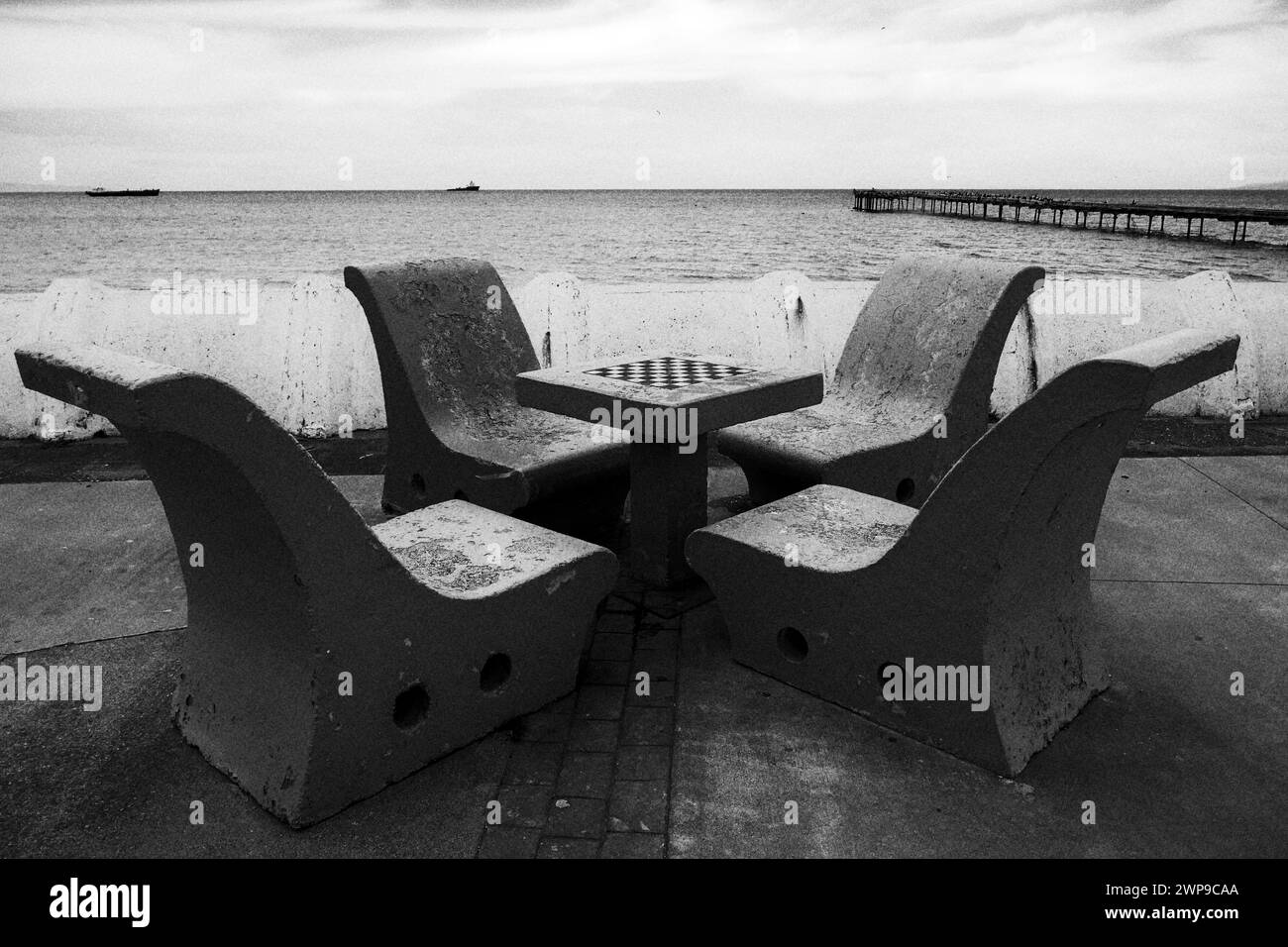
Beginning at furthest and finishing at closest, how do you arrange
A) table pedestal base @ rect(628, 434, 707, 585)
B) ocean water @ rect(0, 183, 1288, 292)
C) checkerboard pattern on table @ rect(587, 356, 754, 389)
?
ocean water @ rect(0, 183, 1288, 292) → checkerboard pattern on table @ rect(587, 356, 754, 389) → table pedestal base @ rect(628, 434, 707, 585)

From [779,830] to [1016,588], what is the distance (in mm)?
967

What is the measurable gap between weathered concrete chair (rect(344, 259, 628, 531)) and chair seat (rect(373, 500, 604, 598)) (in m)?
0.66

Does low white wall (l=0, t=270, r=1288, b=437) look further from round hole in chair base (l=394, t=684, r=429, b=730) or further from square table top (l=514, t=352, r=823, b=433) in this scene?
round hole in chair base (l=394, t=684, r=429, b=730)

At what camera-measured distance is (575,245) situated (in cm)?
4525

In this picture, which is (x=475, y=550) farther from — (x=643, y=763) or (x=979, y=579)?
(x=979, y=579)

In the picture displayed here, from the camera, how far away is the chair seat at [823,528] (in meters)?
3.35

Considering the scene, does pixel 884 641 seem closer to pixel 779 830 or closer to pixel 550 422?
pixel 779 830

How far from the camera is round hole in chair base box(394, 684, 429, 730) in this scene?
293 cm

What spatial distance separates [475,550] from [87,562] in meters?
2.21

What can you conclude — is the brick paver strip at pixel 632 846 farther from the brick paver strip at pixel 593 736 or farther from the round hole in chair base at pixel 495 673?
the round hole in chair base at pixel 495 673

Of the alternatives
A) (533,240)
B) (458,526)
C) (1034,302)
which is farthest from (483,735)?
(533,240)

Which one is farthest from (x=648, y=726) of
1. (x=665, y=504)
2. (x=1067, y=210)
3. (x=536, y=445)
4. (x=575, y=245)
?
(x=1067, y=210)

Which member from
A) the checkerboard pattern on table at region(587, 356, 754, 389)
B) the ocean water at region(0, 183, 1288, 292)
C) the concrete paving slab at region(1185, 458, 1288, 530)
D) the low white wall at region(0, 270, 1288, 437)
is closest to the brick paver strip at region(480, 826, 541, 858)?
the checkerboard pattern on table at region(587, 356, 754, 389)

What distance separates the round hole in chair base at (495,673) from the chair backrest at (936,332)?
2728mm
